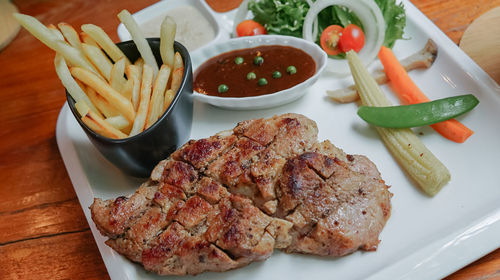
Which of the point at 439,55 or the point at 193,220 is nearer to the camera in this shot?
the point at 193,220

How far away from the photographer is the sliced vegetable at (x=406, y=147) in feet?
9.67

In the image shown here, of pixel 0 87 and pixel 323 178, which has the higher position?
pixel 323 178

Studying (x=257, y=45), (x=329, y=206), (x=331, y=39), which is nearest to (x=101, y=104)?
(x=257, y=45)

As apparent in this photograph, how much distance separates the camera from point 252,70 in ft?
12.8

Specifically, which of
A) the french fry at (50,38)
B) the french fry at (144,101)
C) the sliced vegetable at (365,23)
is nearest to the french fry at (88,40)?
the french fry at (50,38)

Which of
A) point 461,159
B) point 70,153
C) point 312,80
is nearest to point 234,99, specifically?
point 312,80

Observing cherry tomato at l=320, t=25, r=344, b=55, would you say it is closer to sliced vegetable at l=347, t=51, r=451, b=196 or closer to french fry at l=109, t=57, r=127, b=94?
sliced vegetable at l=347, t=51, r=451, b=196

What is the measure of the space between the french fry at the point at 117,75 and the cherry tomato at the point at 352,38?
2071 mm

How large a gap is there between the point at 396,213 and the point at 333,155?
1.95 feet

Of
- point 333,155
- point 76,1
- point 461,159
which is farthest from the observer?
point 76,1

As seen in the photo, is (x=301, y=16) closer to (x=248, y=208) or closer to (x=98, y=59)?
(x=98, y=59)

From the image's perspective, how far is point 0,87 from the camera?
15.7ft

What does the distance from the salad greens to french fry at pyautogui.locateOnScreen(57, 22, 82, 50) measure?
194 cm

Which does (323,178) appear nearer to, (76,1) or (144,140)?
(144,140)
